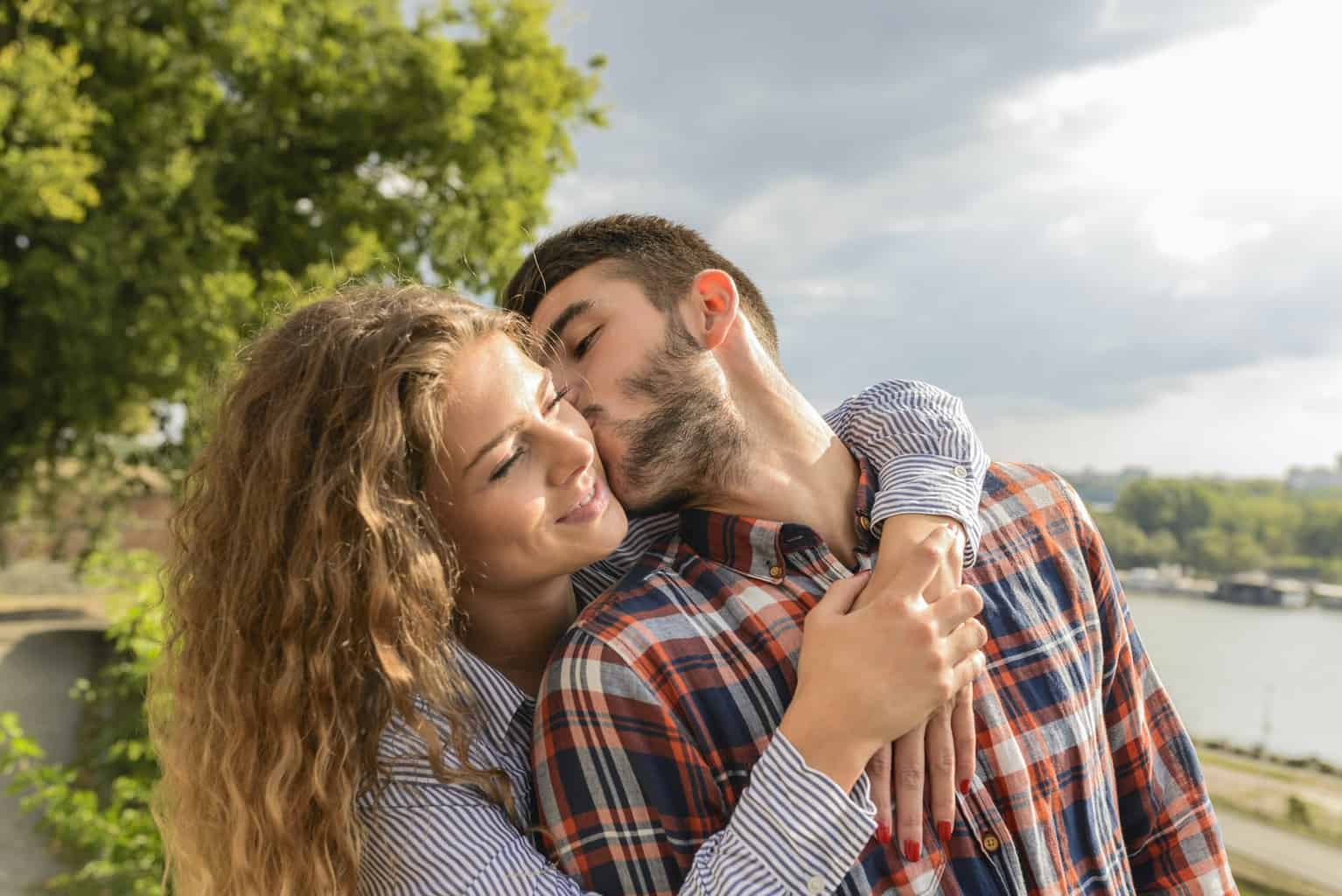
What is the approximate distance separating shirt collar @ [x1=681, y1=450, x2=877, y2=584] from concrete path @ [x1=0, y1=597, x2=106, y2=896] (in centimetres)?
520

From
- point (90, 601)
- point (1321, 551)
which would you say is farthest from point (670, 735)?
point (90, 601)

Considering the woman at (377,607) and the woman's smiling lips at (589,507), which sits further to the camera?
the woman's smiling lips at (589,507)

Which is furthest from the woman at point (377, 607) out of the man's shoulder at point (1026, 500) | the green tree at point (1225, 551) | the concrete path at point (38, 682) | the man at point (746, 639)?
the green tree at point (1225, 551)

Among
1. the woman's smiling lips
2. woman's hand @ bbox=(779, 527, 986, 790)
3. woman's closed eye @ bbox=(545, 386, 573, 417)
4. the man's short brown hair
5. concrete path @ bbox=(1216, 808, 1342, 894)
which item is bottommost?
concrete path @ bbox=(1216, 808, 1342, 894)

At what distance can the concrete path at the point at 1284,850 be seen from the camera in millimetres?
6383

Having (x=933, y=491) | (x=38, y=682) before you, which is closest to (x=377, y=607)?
(x=933, y=491)

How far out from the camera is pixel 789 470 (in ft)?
7.27

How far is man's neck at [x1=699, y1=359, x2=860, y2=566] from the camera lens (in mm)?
2143

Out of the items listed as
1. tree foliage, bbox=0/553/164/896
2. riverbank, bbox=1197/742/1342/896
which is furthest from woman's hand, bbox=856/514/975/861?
riverbank, bbox=1197/742/1342/896

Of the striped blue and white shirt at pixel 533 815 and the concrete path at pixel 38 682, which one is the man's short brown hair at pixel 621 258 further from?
the concrete path at pixel 38 682

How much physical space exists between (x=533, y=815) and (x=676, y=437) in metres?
0.73

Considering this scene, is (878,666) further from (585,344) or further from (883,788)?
(585,344)

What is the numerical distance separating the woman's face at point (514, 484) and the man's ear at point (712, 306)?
17.6 inches

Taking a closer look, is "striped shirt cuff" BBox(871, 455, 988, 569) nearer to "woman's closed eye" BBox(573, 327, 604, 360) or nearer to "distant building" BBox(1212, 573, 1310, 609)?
"woman's closed eye" BBox(573, 327, 604, 360)
